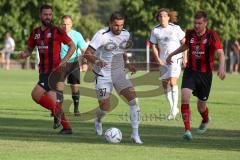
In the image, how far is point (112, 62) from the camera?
12547mm

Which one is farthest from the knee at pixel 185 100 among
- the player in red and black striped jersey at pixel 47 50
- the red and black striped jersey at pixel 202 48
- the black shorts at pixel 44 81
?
the black shorts at pixel 44 81

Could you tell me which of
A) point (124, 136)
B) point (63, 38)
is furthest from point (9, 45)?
point (124, 136)

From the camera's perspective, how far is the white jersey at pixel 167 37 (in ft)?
54.4

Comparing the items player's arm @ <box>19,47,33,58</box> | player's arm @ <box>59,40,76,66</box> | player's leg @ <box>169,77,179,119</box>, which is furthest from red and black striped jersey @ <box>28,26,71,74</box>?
player's leg @ <box>169,77,179,119</box>

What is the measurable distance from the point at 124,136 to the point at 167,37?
14.3 ft

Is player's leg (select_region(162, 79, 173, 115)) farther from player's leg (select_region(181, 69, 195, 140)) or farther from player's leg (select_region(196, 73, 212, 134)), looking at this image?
player's leg (select_region(181, 69, 195, 140))

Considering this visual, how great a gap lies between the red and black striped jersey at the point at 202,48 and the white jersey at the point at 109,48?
120 cm

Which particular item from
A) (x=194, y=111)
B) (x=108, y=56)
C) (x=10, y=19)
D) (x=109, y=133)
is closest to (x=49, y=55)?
(x=108, y=56)

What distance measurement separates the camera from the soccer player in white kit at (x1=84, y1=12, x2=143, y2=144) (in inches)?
474

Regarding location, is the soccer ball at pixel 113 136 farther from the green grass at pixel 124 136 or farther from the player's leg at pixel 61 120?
the player's leg at pixel 61 120

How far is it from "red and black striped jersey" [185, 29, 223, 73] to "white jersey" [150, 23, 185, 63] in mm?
3611

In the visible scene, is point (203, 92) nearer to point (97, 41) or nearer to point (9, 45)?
point (97, 41)

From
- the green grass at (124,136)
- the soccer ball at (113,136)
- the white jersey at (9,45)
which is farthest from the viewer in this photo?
the white jersey at (9,45)

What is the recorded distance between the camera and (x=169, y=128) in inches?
562
